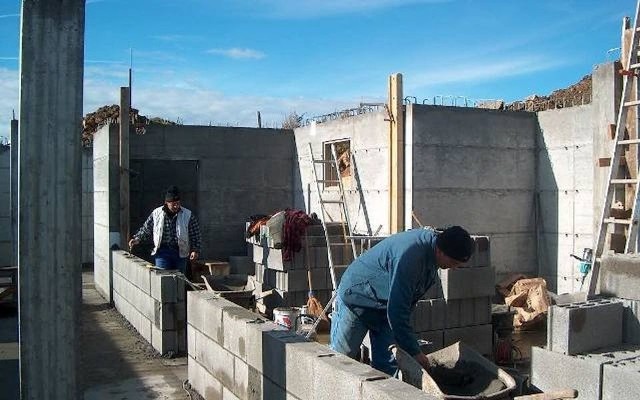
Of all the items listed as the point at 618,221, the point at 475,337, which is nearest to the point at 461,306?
the point at 475,337

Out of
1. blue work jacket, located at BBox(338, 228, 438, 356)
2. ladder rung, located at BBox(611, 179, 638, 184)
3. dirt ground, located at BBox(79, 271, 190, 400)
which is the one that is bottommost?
dirt ground, located at BBox(79, 271, 190, 400)

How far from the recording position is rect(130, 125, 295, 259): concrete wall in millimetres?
12641

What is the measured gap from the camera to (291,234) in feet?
29.5

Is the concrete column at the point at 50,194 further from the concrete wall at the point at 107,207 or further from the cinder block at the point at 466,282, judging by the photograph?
the concrete wall at the point at 107,207

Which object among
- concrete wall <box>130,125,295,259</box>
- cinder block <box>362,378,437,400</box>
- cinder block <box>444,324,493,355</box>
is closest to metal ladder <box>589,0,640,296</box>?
cinder block <box>444,324,493,355</box>

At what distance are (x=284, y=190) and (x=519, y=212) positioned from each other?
4.85 metres

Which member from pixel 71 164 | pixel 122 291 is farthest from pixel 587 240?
pixel 71 164

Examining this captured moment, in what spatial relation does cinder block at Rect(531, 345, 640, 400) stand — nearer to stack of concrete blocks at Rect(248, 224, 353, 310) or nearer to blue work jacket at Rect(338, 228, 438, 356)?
blue work jacket at Rect(338, 228, 438, 356)

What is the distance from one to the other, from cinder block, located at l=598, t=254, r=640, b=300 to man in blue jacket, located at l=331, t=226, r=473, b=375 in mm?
2769

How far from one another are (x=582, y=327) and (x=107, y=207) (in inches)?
316

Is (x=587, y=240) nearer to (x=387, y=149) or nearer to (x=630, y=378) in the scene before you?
(x=387, y=149)

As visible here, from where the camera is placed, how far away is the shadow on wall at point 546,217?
11.5 m

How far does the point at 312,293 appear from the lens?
914 cm

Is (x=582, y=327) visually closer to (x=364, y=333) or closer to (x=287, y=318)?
(x=364, y=333)
